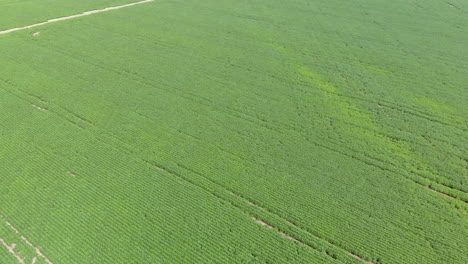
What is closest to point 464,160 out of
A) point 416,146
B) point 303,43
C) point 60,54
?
point 416,146

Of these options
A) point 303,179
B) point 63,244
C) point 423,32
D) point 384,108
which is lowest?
point 63,244

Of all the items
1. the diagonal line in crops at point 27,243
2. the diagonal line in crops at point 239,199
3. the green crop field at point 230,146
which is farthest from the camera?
the green crop field at point 230,146

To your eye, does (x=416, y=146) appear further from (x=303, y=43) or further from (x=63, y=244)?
(x=63, y=244)

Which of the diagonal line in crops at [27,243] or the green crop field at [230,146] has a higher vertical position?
the green crop field at [230,146]

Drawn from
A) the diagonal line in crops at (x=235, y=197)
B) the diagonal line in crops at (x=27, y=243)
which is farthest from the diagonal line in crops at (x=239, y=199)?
the diagonal line in crops at (x=27, y=243)

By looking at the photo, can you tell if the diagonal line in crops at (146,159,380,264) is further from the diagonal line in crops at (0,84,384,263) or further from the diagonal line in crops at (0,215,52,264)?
the diagonal line in crops at (0,215,52,264)

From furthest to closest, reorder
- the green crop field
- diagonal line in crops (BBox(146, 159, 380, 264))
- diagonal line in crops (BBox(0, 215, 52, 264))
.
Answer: the green crop field → diagonal line in crops (BBox(146, 159, 380, 264)) → diagonal line in crops (BBox(0, 215, 52, 264))

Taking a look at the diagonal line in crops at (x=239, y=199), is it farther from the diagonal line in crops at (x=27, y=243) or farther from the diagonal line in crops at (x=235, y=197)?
the diagonal line in crops at (x=27, y=243)

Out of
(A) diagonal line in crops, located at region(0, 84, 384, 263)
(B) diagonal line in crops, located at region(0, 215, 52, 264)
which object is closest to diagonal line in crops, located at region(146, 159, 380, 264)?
(A) diagonal line in crops, located at region(0, 84, 384, 263)
